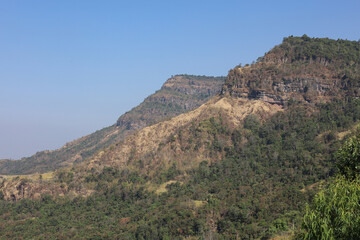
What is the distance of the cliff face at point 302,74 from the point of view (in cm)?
13075

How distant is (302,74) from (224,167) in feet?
168

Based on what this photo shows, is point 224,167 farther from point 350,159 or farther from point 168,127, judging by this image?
point 350,159

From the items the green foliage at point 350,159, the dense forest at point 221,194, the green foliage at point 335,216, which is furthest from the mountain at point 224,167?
the green foliage at point 335,216

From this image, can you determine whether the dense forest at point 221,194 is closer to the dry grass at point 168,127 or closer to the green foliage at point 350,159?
the dry grass at point 168,127

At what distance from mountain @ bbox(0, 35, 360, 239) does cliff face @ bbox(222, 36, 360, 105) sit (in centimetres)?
41

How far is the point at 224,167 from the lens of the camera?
119500 millimetres

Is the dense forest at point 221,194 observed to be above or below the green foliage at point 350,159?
below

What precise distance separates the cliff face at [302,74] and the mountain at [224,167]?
41 cm

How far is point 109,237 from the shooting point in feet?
283

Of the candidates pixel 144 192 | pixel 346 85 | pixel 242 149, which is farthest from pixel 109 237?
pixel 346 85

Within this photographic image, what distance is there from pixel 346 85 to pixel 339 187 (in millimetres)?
118068

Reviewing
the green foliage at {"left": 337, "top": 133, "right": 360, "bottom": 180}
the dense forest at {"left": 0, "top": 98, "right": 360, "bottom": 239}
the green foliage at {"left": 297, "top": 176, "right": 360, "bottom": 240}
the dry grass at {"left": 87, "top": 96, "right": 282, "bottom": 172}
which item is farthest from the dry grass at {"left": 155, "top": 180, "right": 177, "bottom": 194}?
the green foliage at {"left": 297, "top": 176, "right": 360, "bottom": 240}

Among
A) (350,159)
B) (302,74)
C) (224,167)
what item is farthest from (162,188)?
A: (350,159)

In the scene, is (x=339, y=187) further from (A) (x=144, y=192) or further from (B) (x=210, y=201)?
(A) (x=144, y=192)
